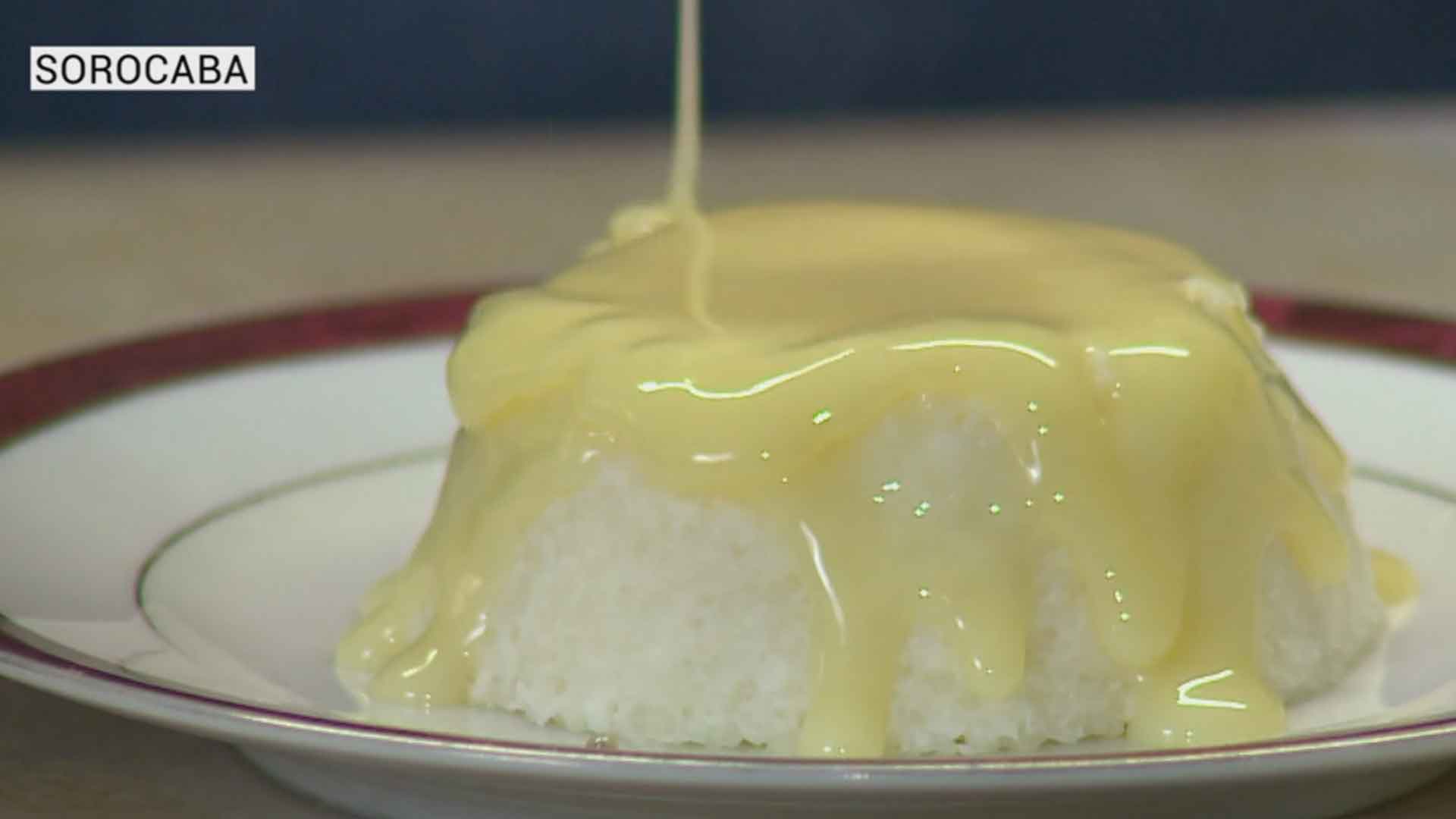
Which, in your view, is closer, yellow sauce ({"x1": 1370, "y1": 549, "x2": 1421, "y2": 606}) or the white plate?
the white plate

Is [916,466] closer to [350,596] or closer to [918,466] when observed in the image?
[918,466]

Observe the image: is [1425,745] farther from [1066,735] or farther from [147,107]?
[147,107]

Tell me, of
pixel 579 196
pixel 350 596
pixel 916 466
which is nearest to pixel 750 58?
pixel 579 196

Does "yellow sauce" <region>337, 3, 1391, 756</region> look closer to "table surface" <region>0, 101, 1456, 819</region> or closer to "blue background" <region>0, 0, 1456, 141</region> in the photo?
"table surface" <region>0, 101, 1456, 819</region>

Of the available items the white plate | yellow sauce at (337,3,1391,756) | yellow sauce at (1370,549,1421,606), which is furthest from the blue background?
yellow sauce at (1370,549,1421,606)

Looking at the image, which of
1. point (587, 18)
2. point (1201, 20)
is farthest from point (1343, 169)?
point (587, 18)

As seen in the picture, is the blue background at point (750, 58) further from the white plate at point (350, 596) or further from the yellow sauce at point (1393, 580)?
the yellow sauce at point (1393, 580)

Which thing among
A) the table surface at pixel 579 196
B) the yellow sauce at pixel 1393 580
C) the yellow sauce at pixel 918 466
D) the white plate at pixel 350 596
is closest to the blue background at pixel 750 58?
the table surface at pixel 579 196
